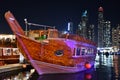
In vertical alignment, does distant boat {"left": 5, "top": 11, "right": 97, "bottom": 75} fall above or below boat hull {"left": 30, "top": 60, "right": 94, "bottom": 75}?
above

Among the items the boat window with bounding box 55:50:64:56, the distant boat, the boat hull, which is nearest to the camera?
the distant boat

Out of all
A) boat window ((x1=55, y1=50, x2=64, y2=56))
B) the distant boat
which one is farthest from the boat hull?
boat window ((x1=55, y1=50, x2=64, y2=56))

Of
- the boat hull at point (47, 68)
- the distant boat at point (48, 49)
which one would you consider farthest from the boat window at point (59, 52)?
the boat hull at point (47, 68)

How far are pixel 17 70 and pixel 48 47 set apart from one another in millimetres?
4936

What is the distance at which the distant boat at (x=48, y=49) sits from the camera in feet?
104

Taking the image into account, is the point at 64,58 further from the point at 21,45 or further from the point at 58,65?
the point at 21,45

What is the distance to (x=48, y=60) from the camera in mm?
32250

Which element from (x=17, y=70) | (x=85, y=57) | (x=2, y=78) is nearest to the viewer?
(x=2, y=78)

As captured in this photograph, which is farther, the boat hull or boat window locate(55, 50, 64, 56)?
boat window locate(55, 50, 64, 56)

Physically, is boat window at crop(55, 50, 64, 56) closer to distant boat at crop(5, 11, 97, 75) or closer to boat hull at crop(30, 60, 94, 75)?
distant boat at crop(5, 11, 97, 75)

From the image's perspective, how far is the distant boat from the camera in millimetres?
31578

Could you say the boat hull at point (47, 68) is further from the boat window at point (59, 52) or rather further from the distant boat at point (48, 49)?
the boat window at point (59, 52)

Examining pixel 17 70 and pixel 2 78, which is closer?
pixel 2 78

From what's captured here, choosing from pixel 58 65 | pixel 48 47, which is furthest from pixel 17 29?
pixel 58 65
